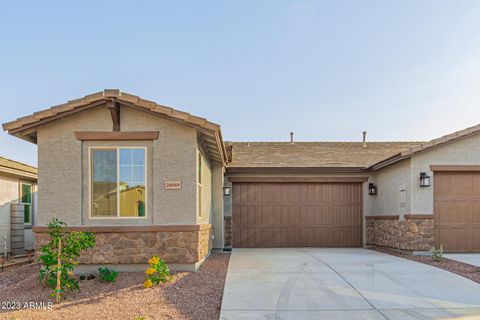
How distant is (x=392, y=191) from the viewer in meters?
11.5

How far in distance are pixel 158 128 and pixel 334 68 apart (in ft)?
25.9

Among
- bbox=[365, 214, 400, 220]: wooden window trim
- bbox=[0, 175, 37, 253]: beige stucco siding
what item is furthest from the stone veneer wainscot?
bbox=[365, 214, 400, 220]: wooden window trim

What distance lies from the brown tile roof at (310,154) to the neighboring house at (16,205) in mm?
6635

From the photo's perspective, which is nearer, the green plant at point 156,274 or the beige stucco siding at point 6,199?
the green plant at point 156,274

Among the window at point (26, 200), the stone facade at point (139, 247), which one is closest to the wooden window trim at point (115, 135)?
the stone facade at point (139, 247)

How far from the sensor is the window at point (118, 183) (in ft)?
25.4

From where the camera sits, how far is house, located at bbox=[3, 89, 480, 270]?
761 cm

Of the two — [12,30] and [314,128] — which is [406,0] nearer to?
[314,128]

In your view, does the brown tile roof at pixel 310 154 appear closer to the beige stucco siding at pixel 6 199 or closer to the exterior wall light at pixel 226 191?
the exterior wall light at pixel 226 191

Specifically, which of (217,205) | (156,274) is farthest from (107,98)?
(217,205)

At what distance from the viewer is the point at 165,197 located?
7715 mm

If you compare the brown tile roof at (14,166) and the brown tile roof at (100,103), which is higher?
the brown tile roof at (100,103)

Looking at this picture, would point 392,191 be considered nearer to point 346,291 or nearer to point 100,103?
point 346,291

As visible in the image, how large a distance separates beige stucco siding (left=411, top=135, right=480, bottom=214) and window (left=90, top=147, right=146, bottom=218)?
7.43 metres
